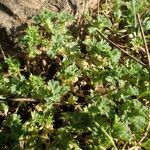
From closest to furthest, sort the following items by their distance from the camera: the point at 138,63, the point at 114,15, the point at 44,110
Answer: the point at 44,110
the point at 138,63
the point at 114,15

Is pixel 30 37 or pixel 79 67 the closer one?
pixel 30 37

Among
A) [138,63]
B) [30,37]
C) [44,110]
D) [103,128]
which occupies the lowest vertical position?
[103,128]

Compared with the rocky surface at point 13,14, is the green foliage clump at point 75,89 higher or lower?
lower

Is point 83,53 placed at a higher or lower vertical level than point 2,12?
lower

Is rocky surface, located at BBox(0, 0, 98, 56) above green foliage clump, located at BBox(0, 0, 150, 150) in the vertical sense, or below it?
above

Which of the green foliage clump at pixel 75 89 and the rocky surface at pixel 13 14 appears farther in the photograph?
the rocky surface at pixel 13 14

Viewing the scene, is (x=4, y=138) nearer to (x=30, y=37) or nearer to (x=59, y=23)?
(x=30, y=37)

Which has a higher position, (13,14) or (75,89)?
(13,14)

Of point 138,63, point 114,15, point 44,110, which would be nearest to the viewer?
point 44,110

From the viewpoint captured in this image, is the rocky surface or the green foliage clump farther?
the rocky surface

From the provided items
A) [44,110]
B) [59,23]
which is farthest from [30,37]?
[44,110]
